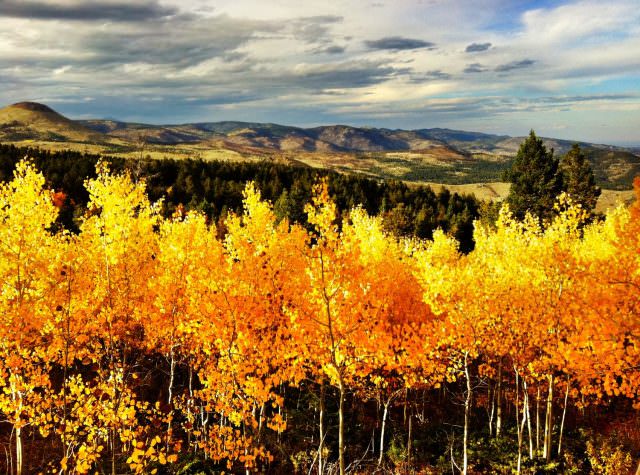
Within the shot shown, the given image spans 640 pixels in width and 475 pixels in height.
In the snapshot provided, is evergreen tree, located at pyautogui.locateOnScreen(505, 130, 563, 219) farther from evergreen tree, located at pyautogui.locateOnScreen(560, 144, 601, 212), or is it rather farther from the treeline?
the treeline

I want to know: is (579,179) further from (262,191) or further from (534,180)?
(262,191)

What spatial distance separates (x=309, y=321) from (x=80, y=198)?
95254mm

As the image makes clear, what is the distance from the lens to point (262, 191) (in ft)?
419

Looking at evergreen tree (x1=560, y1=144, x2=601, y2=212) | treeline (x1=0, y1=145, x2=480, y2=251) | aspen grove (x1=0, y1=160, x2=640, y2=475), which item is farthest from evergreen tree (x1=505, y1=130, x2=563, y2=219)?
aspen grove (x1=0, y1=160, x2=640, y2=475)

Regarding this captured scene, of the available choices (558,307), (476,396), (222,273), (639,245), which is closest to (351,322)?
(222,273)

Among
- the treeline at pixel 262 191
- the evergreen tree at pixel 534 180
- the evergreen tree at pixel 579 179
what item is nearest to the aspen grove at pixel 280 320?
the evergreen tree at pixel 534 180

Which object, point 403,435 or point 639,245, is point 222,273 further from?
point 639,245

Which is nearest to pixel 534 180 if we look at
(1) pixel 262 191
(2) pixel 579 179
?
(2) pixel 579 179

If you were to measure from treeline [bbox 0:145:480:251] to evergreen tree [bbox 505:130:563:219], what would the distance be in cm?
2334

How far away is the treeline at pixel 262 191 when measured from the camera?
95812 millimetres

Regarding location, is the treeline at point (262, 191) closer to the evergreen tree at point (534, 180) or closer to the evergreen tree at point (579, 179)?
the evergreen tree at point (579, 179)

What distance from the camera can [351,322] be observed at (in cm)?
2245

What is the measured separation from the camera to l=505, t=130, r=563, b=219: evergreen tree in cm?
6512

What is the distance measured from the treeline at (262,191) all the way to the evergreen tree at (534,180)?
23339 mm
